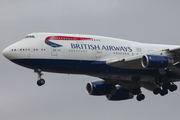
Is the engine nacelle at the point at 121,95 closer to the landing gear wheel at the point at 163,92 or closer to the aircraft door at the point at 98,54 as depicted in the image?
the landing gear wheel at the point at 163,92

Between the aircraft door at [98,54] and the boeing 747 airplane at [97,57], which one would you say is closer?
the boeing 747 airplane at [97,57]

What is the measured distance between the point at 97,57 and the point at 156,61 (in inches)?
266

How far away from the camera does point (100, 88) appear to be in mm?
60562

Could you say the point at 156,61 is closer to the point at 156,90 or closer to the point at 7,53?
the point at 156,90

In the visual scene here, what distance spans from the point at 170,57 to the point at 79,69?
10.1 m

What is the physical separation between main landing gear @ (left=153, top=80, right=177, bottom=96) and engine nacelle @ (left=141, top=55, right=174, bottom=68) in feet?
16.8

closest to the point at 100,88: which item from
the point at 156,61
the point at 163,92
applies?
the point at 163,92

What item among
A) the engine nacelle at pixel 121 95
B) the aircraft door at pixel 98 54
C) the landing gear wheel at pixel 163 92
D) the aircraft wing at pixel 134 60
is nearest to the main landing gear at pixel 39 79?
the aircraft door at pixel 98 54

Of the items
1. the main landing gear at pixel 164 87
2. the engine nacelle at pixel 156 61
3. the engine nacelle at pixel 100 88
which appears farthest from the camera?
the engine nacelle at pixel 100 88

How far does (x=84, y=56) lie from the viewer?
176 feet

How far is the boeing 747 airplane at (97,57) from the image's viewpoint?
52562 millimetres

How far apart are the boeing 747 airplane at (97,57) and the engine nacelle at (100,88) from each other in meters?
2.83

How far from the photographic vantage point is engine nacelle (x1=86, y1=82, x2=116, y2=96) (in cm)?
6047

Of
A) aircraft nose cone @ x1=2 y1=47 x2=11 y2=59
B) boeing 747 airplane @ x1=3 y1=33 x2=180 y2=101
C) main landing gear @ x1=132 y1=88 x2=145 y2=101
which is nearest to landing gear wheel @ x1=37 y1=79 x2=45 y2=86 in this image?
boeing 747 airplane @ x1=3 y1=33 x2=180 y2=101
